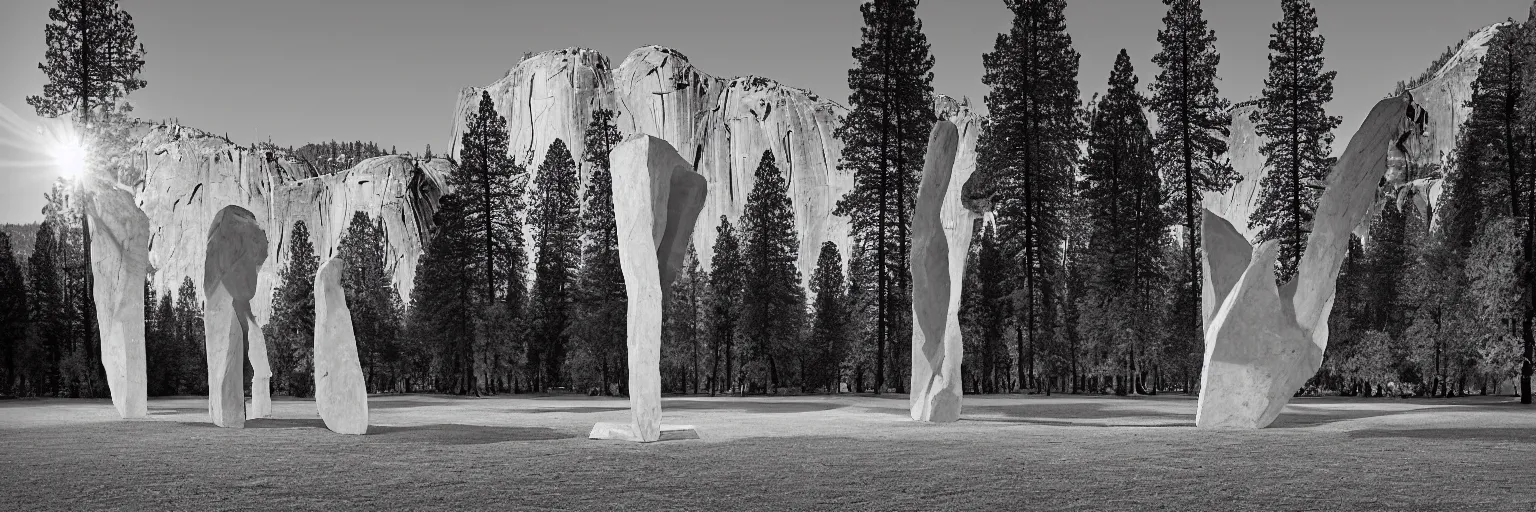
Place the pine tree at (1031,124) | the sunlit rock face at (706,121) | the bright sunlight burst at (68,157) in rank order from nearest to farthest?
the bright sunlight burst at (68,157) → the pine tree at (1031,124) → the sunlit rock face at (706,121)

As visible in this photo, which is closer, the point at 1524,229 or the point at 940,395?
the point at 940,395

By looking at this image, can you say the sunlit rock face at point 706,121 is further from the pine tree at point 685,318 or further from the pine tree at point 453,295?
the pine tree at point 453,295

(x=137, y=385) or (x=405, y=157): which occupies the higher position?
(x=405, y=157)

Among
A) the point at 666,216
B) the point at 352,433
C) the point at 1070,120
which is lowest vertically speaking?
the point at 352,433

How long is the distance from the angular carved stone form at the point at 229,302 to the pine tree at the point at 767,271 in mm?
27271

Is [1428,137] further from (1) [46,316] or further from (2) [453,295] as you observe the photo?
(1) [46,316]

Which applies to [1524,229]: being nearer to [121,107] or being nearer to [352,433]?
[352,433]

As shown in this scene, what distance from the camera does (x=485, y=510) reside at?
9.20 metres

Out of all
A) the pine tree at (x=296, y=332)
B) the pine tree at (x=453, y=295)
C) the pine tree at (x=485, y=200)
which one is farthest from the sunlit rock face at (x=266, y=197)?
the pine tree at (x=485, y=200)

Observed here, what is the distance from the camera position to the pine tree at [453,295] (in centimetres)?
4303

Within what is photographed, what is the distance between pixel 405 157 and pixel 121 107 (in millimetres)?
83339

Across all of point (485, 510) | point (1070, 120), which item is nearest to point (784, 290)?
point (1070, 120)

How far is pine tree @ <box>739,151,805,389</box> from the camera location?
150 ft

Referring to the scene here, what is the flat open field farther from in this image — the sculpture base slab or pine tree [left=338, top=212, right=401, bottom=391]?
pine tree [left=338, top=212, right=401, bottom=391]
